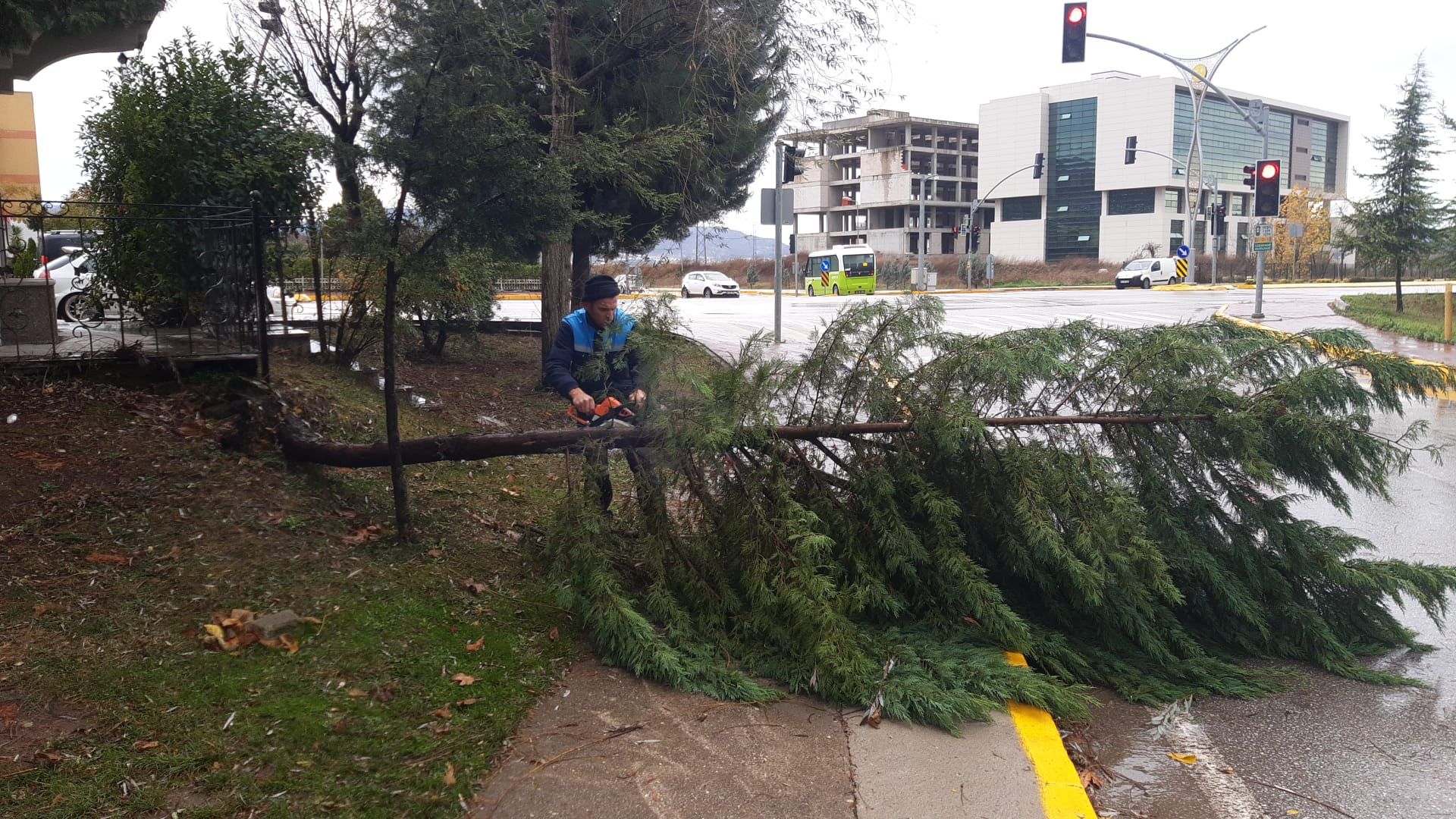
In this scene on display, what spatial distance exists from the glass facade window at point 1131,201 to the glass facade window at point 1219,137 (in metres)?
4.24

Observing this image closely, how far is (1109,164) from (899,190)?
59.8 ft

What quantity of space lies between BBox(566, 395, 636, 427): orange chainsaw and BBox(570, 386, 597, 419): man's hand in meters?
0.02

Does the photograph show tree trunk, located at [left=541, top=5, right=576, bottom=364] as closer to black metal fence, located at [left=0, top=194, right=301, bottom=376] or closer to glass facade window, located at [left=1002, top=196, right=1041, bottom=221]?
black metal fence, located at [left=0, top=194, right=301, bottom=376]

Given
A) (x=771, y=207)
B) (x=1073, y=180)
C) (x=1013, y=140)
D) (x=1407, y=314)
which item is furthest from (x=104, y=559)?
(x=1013, y=140)

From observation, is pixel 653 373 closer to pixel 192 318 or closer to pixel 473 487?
pixel 473 487

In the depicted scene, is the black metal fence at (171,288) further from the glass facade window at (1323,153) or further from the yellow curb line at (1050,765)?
the glass facade window at (1323,153)

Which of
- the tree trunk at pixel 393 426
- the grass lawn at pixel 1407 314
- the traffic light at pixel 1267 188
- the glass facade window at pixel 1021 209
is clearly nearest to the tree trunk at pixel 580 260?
the tree trunk at pixel 393 426

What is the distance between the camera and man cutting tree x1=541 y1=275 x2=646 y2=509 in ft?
17.3

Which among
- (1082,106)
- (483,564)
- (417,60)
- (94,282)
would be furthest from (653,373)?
(1082,106)

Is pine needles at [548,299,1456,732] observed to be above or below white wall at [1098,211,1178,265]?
below

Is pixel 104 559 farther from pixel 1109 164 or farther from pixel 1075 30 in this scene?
pixel 1109 164

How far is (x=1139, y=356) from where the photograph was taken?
197 inches

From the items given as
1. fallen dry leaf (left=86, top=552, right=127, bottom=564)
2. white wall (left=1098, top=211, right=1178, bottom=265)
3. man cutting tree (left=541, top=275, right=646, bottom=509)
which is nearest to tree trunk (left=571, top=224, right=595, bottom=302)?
man cutting tree (left=541, top=275, right=646, bottom=509)

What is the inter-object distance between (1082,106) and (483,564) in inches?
3431
